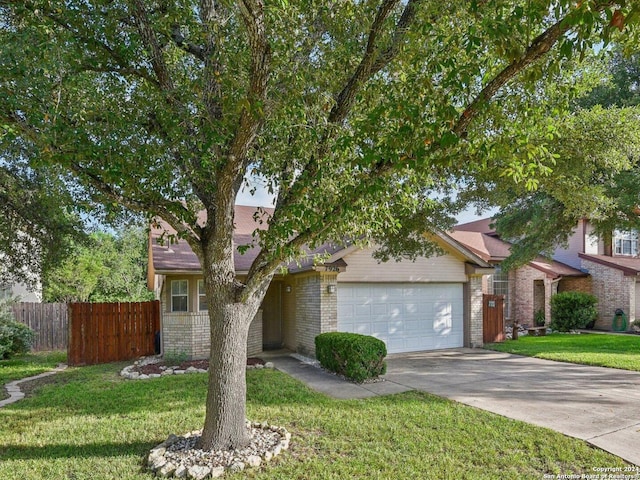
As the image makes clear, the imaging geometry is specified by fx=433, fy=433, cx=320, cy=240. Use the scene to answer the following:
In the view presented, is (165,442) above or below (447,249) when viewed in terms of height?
below

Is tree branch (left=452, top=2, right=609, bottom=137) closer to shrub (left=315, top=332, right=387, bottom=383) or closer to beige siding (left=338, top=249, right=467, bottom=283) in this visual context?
shrub (left=315, top=332, right=387, bottom=383)

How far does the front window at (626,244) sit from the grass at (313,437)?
19.2 metres

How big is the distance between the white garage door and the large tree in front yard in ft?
21.7

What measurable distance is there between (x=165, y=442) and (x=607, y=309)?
2004 cm

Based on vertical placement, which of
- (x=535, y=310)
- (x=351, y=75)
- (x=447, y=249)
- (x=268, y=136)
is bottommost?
(x=535, y=310)

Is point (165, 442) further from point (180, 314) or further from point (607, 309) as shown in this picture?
point (607, 309)

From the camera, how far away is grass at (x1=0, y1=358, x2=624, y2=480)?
181 inches

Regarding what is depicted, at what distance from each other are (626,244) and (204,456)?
23.9 metres

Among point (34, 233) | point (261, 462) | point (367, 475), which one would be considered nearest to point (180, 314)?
point (34, 233)

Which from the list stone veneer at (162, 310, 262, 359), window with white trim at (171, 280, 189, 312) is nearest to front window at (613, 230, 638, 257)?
stone veneer at (162, 310, 262, 359)

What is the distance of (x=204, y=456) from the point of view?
485 centimetres

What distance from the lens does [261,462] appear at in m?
4.80

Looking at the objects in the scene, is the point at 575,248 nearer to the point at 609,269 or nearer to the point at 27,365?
the point at 609,269

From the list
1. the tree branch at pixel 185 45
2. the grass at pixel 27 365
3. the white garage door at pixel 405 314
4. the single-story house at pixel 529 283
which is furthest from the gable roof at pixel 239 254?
the single-story house at pixel 529 283
